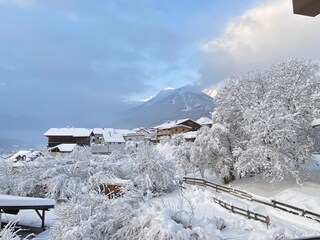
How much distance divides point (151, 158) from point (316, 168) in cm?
1634

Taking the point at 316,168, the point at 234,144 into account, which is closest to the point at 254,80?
the point at 234,144

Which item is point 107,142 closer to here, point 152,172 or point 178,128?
point 178,128

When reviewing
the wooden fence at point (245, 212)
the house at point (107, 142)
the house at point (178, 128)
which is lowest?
the wooden fence at point (245, 212)

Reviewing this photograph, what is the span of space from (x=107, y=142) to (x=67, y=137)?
816 cm

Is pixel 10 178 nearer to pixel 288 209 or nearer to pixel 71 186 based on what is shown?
pixel 71 186

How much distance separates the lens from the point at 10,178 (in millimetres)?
28656

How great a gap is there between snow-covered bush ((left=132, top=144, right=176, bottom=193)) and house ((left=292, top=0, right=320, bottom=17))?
78.6 feet

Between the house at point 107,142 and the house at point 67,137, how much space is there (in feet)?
11.1

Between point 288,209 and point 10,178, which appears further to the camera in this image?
point 10,178

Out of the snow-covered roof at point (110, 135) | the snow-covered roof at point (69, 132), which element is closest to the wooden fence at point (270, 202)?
the snow-covered roof at point (110, 135)

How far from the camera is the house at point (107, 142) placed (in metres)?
61.7

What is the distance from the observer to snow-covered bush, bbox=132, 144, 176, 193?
25891 millimetres

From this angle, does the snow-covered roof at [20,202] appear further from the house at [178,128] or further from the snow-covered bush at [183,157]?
the house at [178,128]

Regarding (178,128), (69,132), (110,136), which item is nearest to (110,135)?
(110,136)
